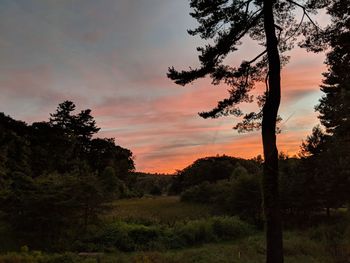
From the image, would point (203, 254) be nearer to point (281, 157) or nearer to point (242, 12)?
point (242, 12)

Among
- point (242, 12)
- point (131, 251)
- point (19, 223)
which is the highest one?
point (242, 12)

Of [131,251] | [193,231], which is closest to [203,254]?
[131,251]

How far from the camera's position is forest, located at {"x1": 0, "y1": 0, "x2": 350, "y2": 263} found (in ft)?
53.0

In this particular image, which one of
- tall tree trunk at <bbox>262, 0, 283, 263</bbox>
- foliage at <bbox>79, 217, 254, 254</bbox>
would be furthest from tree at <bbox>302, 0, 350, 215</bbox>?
foliage at <bbox>79, 217, 254, 254</bbox>

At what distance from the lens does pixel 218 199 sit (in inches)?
1704

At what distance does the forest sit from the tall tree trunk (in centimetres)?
4

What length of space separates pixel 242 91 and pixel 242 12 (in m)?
3.02

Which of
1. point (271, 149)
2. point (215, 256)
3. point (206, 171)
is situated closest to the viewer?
point (271, 149)

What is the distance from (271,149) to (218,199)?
29317mm

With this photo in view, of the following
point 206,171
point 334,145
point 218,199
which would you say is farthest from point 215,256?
point 206,171

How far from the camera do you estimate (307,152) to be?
3825 centimetres

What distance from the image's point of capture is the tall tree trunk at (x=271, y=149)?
14391 millimetres

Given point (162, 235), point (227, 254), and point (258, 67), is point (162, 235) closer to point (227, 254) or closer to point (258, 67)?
point (227, 254)

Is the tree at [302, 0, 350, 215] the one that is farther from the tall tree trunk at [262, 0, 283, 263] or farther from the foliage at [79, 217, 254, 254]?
the foliage at [79, 217, 254, 254]
